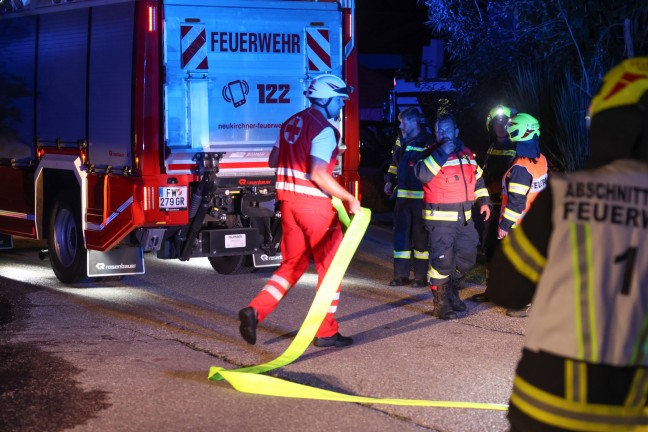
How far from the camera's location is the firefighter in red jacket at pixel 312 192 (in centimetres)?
745

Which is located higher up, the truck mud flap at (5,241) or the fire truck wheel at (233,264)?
the truck mud flap at (5,241)

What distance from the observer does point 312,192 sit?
7570 millimetres

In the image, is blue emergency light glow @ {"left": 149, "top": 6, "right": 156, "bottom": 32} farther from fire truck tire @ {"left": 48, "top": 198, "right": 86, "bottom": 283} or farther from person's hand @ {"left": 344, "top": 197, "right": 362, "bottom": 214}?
person's hand @ {"left": 344, "top": 197, "right": 362, "bottom": 214}

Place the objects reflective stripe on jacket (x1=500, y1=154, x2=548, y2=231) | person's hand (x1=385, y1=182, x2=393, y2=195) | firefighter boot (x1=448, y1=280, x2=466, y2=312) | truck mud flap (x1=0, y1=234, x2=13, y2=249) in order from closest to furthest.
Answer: reflective stripe on jacket (x1=500, y1=154, x2=548, y2=231) → firefighter boot (x1=448, y1=280, x2=466, y2=312) → person's hand (x1=385, y1=182, x2=393, y2=195) → truck mud flap (x1=0, y1=234, x2=13, y2=249)

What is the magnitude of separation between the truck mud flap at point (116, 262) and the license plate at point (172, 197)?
34.9 inches

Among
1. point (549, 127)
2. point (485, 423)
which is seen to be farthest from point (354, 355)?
point (549, 127)

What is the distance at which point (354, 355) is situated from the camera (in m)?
7.50

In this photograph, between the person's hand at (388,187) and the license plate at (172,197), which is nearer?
the license plate at (172,197)

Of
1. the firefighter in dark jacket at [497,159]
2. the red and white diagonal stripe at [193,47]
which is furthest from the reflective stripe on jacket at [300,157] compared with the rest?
the firefighter in dark jacket at [497,159]

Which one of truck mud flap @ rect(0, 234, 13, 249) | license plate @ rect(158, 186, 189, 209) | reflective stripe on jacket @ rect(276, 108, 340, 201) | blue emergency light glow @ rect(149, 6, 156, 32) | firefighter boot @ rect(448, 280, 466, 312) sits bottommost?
firefighter boot @ rect(448, 280, 466, 312)

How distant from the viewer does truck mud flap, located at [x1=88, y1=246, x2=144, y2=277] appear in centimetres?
1023

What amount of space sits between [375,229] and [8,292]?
713 cm

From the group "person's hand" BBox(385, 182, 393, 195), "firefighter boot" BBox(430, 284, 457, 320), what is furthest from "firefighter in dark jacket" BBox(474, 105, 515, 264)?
"person's hand" BBox(385, 182, 393, 195)

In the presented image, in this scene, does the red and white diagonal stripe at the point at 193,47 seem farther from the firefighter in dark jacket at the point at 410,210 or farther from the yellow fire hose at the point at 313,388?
the yellow fire hose at the point at 313,388
